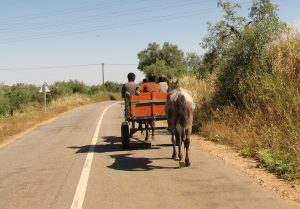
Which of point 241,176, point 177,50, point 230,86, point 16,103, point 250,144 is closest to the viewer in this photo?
point 241,176

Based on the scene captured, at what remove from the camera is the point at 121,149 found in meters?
14.3

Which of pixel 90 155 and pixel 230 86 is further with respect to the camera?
pixel 230 86

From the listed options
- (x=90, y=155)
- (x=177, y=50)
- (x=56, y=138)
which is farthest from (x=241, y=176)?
(x=177, y=50)

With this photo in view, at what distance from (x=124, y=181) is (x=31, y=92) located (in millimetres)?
65762

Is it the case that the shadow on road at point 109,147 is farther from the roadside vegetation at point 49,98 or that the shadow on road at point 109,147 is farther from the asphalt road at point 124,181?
the roadside vegetation at point 49,98

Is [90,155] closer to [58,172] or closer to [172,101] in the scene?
[58,172]

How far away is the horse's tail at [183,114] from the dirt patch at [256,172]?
1.40 m

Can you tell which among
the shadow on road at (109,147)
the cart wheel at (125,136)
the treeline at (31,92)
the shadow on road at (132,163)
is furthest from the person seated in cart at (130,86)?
the treeline at (31,92)

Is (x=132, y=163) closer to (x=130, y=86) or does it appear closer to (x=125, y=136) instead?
(x=125, y=136)

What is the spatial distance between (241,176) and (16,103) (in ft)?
197

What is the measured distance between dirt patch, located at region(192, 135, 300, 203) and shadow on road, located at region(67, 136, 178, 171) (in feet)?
5.56

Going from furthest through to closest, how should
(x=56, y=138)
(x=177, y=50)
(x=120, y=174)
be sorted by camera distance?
(x=177, y=50) < (x=56, y=138) < (x=120, y=174)

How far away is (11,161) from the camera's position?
13180mm

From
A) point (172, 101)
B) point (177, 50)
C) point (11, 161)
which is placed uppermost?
point (177, 50)
